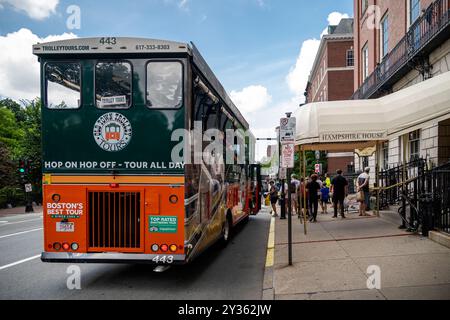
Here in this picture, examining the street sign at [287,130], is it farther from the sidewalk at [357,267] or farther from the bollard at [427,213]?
the bollard at [427,213]

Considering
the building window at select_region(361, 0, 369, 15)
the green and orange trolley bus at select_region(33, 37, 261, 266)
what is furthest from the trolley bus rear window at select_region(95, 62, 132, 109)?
the building window at select_region(361, 0, 369, 15)

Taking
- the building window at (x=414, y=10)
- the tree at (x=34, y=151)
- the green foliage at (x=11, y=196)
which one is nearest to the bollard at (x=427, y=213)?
the building window at (x=414, y=10)

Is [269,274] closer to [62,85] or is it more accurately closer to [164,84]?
[164,84]

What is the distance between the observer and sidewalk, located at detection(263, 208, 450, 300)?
5.43 meters

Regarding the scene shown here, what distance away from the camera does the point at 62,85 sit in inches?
253

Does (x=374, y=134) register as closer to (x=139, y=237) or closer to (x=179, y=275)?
(x=179, y=275)

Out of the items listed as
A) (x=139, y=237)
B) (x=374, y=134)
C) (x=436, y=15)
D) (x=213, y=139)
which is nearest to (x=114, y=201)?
(x=139, y=237)

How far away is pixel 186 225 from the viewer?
6.16 meters

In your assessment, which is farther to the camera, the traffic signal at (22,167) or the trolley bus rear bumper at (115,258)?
the traffic signal at (22,167)

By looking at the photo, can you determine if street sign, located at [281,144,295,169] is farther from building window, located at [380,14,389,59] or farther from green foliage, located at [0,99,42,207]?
green foliage, located at [0,99,42,207]

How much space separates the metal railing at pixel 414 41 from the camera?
12430 mm

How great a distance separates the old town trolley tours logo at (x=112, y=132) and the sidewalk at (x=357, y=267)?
10.6 feet
